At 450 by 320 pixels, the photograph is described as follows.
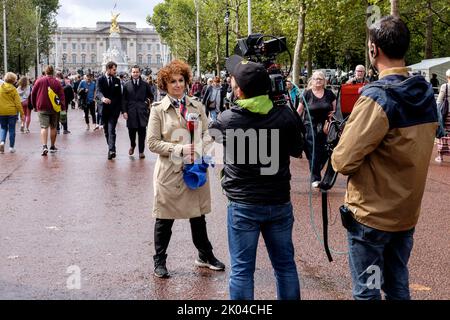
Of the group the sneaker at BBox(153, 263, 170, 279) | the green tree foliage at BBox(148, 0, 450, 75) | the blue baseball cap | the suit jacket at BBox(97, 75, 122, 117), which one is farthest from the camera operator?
the green tree foliage at BBox(148, 0, 450, 75)

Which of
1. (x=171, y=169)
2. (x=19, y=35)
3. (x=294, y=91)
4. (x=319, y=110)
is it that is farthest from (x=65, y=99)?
(x=19, y=35)

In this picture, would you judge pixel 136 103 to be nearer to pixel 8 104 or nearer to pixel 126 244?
pixel 8 104

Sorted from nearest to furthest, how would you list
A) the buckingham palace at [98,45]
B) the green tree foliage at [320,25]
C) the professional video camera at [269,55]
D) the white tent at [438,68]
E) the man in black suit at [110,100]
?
1. the professional video camera at [269,55]
2. the man in black suit at [110,100]
3. the green tree foliage at [320,25]
4. the white tent at [438,68]
5. the buckingham palace at [98,45]

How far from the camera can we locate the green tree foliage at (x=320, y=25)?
3234cm

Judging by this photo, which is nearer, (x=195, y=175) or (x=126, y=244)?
(x=195, y=175)

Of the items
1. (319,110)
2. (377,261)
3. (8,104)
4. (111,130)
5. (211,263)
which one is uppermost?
(8,104)

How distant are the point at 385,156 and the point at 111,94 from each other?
457 inches

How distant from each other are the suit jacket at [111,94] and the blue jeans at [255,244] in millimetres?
10558

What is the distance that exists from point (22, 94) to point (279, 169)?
17819 millimetres

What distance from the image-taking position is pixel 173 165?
5648mm

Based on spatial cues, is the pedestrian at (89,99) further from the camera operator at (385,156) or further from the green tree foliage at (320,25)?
the camera operator at (385,156)

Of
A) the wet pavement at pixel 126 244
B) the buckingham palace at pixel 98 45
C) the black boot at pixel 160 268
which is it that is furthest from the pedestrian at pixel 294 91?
the buckingham palace at pixel 98 45

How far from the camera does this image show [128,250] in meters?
6.62

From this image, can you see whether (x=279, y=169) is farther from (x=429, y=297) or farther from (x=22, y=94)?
(x=22, y=94)
